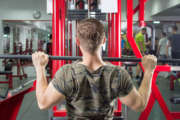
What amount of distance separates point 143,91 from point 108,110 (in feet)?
0.69

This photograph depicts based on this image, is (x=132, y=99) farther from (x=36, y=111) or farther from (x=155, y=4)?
(x=155, y=4)

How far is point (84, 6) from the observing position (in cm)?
246

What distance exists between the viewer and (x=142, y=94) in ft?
3.01

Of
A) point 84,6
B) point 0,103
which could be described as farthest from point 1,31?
point 0,103

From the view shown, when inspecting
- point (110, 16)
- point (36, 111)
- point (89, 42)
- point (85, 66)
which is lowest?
point (36, 111)

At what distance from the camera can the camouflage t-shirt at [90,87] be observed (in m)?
0.79

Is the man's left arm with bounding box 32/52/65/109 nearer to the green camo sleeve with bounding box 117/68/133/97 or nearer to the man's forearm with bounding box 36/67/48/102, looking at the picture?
the man's forearm with bounding box 36/67/48/102

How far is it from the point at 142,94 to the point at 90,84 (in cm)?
29

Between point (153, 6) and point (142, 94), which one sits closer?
point (142, 94)

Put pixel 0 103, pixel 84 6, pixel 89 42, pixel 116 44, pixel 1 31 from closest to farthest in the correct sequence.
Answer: pixel 89 42 → pixel 0 103 → pixel 116 44 → pixel 84 6 → pixel 1 31

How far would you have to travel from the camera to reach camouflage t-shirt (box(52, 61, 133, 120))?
0.79 m

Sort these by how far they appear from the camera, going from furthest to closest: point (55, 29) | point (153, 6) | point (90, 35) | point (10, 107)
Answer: point (153, 6), point (55, 29), point (10, 107), point (90, 35)

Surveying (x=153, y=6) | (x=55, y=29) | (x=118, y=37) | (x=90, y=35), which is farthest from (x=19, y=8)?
(x=90, y=35)

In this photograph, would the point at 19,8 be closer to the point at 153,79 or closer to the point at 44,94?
the point at 153,79
